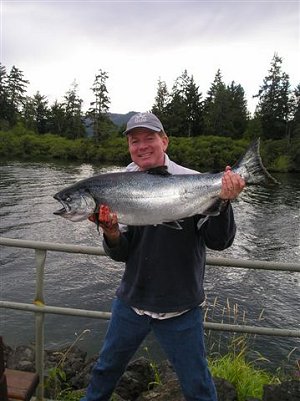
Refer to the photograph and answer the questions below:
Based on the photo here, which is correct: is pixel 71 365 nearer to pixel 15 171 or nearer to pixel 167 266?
pixel 167 266

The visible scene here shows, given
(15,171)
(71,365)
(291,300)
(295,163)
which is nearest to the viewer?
(71,365)

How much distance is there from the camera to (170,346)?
3.09 meters

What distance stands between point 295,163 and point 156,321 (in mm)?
58774

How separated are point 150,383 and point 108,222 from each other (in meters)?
2.87

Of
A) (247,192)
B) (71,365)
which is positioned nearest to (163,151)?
(71,365)

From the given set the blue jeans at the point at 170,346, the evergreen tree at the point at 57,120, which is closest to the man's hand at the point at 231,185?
the blue jeans at the point at 170,346

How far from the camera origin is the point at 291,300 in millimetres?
12328

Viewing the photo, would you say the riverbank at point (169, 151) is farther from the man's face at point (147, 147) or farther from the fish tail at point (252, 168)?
the fish tail at point (252, 168)

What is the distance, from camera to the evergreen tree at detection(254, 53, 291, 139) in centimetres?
7906

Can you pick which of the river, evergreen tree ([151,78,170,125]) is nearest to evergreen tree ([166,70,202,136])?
evergreen tree ([151,78,170,125])

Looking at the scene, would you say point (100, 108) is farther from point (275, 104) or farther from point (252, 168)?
point (252, 168)

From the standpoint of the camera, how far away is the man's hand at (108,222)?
9.87ft

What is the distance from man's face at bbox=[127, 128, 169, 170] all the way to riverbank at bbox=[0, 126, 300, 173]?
5827cm

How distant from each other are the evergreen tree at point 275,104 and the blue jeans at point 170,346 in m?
78.9
